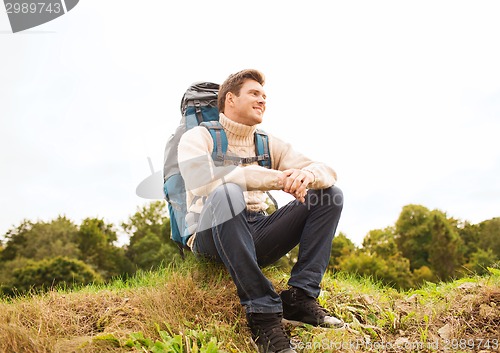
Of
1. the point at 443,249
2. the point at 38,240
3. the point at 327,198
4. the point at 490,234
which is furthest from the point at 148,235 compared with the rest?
the point at 327,198

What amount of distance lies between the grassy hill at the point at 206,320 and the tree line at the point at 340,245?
2109 centimetres

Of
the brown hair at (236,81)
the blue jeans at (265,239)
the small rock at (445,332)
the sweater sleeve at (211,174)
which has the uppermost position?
the brown hair at (236,81)

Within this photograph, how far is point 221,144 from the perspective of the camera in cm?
402

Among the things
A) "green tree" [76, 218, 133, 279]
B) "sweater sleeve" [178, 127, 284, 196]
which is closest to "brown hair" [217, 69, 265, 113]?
"sweater sleeve" [178, 127, 284, 196]

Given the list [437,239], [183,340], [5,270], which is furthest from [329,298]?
[437,239]

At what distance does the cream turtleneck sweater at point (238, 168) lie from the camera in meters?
3.55

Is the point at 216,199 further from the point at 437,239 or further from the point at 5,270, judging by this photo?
the point at 437,239

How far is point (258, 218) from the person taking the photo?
3910 mm

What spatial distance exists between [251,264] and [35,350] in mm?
1554

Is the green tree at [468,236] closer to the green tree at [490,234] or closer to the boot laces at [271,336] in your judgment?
the green tree at [490,234]

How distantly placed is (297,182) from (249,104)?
0.97 meters

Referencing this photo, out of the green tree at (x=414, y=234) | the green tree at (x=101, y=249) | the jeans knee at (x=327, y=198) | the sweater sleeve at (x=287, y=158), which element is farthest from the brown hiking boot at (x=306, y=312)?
the green tree at (x=414, y=234)

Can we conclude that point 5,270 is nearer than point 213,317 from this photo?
No

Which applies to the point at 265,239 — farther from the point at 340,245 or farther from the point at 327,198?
the point at 340,245
